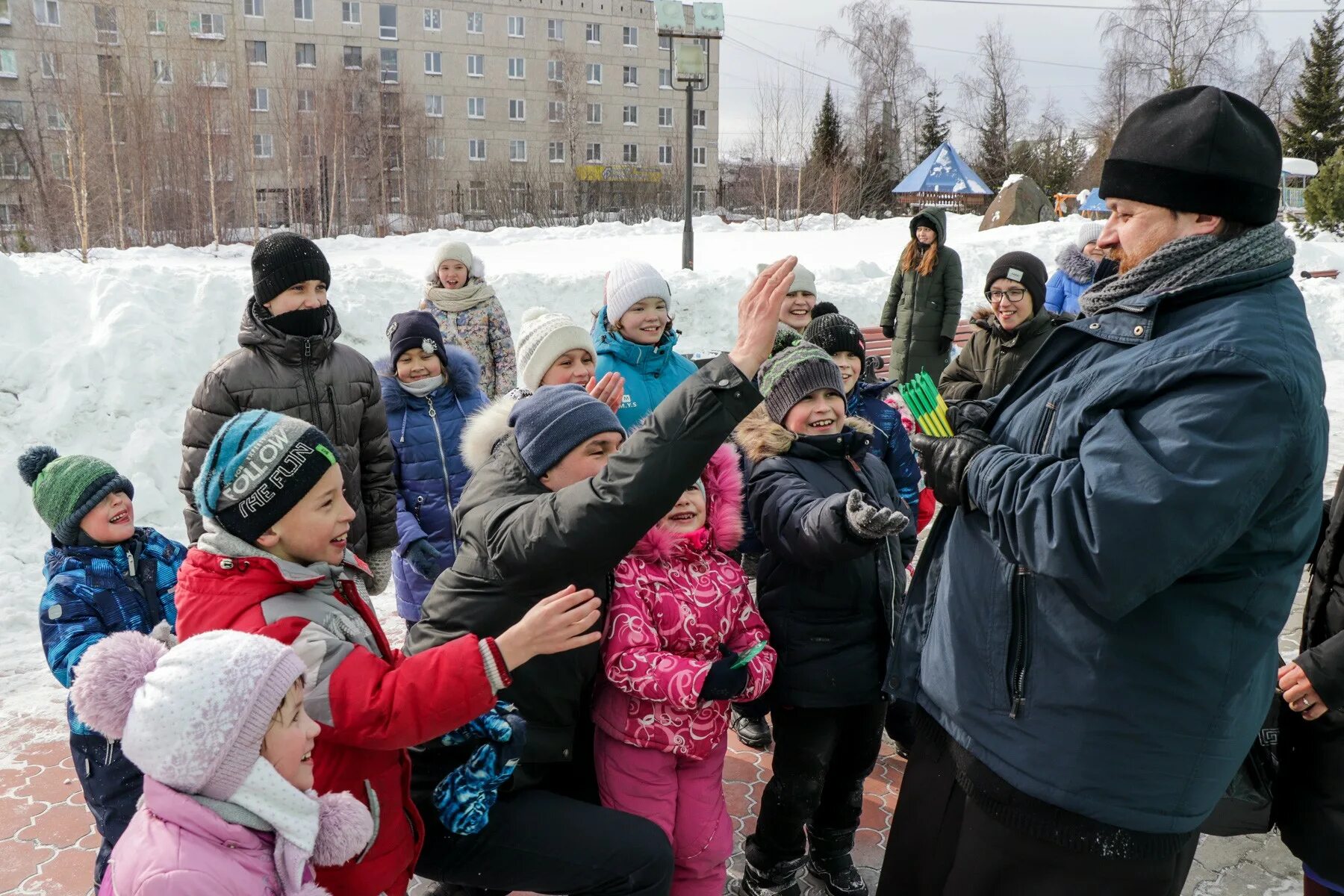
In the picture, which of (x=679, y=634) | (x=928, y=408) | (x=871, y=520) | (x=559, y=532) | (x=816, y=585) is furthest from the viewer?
(x=816, y=585)

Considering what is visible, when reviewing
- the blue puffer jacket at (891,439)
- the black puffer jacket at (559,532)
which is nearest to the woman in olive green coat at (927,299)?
the blue puffer jacket at (891,439)

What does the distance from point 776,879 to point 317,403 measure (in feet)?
8.21

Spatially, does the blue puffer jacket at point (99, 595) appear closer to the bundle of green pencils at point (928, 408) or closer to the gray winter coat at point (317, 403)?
the gray winter coat at point (317, 403)

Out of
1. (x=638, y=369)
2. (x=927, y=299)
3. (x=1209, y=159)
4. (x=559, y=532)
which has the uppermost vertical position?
(x=1209, y=159)

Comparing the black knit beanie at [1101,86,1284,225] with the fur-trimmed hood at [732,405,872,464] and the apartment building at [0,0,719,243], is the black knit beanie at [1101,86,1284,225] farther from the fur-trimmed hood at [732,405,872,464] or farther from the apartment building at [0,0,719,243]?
the apartment building at [0,0,719,243]

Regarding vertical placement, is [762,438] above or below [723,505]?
above

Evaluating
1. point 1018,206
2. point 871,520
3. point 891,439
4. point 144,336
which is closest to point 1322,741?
point 871,520

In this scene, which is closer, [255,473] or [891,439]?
[255,473]

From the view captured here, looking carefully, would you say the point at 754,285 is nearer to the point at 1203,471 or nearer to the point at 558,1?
the point at 1203,471

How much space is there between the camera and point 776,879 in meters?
2.95

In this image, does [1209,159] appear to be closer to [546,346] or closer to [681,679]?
[681,679]

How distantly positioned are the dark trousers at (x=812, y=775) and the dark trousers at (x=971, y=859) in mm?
606

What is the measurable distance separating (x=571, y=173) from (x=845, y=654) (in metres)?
38.8

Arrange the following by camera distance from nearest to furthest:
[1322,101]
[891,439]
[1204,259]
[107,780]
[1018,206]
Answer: [1204,259] → [107,780] → [891,439] → [1018,206] → [1322,101]
